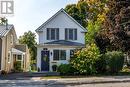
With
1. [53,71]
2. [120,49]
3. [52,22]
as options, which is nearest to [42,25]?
[52,22]

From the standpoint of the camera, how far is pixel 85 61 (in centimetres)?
4175

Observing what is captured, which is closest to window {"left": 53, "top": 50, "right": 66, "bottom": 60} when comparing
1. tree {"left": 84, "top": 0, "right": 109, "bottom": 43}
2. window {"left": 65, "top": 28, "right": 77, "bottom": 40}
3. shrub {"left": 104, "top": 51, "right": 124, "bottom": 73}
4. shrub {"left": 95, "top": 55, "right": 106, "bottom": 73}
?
window {"left": 65, "top": 28, "right": 77, "bottom": 40}

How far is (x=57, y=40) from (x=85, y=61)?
868 centimetres

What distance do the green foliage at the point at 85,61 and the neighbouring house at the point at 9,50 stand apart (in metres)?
8.28

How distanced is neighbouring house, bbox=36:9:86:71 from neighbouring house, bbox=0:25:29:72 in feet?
12.2

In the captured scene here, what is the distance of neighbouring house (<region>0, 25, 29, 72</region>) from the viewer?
148 feet

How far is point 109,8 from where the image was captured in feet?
158

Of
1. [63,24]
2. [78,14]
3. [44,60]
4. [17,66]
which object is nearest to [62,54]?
[44,60]

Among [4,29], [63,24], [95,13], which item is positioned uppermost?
[95,13]

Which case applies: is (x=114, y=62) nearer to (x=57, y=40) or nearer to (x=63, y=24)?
(x=57, y=40)

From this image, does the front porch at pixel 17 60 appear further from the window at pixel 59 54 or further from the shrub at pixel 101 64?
the shrub at pixel 101 64

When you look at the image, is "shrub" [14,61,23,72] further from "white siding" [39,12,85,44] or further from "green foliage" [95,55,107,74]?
"green foliage" [95,55,107,74]

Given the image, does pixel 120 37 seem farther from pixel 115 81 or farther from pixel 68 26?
pixel 115 81

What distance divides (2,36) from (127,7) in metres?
14.2
